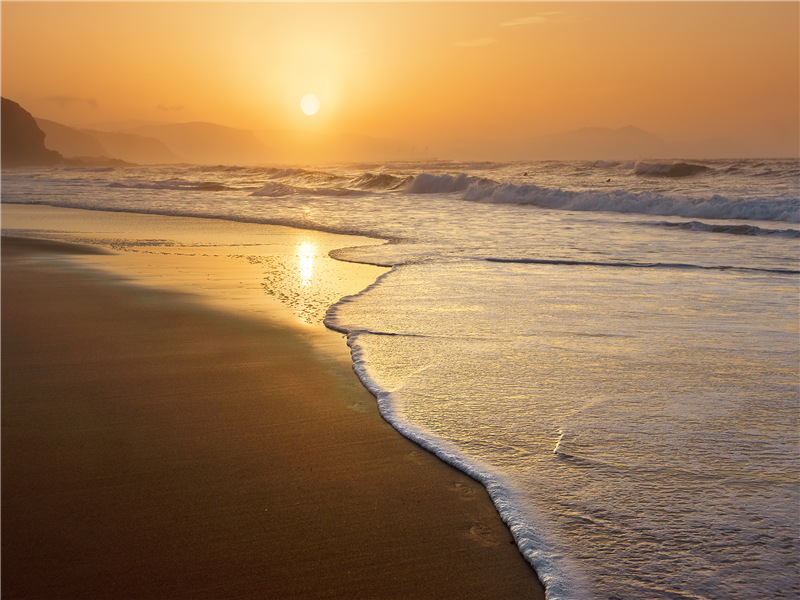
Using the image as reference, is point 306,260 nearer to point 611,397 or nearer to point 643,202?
point 611,397

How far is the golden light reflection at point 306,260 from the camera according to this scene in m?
7.40

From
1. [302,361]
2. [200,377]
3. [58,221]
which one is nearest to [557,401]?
[302,361]

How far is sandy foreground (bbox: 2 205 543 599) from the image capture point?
6.58 ft

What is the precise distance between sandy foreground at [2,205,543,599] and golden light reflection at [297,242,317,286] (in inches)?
78.0

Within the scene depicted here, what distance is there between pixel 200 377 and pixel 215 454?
1144 millimetres

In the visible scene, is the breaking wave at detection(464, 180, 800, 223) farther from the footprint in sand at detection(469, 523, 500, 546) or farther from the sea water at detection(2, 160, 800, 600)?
the footprint in sand at detection(469, 523, 500, 546)

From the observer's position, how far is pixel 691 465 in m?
2.73

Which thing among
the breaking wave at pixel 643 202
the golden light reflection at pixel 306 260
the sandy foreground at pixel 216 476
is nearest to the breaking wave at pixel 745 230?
the breaking wave at pixel 643 202

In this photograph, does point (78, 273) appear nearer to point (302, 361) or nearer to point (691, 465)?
point (302, 361)

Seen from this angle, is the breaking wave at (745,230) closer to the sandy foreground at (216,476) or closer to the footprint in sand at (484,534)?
the sandy foreground at (216,476)

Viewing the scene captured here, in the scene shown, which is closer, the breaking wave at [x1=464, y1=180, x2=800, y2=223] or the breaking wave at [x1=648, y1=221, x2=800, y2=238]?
the breaking wave at [x1=648, y1=221, x2=800, y2=238]

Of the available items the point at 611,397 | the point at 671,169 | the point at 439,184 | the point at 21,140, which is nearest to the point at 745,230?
the point at 611,397

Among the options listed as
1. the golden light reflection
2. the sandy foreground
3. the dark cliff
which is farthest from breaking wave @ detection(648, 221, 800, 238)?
the dark cliff

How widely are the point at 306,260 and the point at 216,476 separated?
21.0 feet
